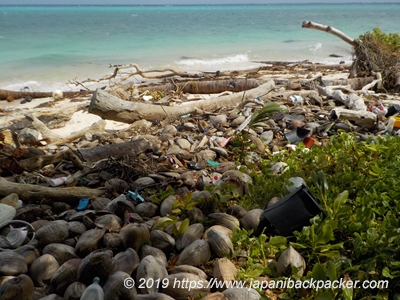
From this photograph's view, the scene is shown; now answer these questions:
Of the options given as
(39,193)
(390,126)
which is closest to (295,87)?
(390,126)

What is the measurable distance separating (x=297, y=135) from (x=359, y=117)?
0.94 metres

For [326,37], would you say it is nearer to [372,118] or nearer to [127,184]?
[372,118]

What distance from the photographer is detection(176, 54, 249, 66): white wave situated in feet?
51.7

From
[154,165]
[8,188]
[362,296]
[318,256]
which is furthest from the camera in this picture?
[154,165]

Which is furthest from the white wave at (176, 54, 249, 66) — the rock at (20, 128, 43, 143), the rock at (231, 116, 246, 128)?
the rock at (231, 116, 246, 128)

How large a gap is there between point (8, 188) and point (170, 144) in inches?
75.4

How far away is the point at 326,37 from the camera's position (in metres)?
24.0

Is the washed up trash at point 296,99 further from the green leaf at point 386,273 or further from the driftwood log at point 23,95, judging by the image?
the driftwood log at point 23,95

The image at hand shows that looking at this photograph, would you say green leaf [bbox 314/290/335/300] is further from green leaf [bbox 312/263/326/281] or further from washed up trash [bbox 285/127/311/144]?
washed up trash [bbox 285/127/311/144]

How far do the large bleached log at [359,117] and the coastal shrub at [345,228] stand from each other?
143cm

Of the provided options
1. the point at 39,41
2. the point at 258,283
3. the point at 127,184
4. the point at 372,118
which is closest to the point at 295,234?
the point at 258,283

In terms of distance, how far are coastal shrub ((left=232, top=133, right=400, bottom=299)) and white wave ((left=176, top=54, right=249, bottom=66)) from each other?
12.6 meters

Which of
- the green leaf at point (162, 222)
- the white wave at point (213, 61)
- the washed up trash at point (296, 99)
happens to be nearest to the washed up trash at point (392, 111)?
the washed up trash at point (296, 99)

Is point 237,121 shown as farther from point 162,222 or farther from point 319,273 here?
point 319,273
